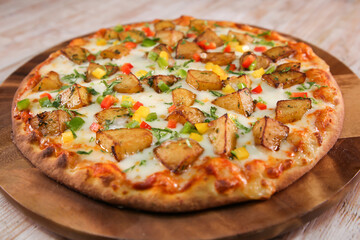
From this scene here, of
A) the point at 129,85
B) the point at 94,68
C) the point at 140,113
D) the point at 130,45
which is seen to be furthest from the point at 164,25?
the point at 140,113

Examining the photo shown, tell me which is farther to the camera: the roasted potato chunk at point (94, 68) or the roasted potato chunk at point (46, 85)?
the roasted potato chunk at point (94, 68)

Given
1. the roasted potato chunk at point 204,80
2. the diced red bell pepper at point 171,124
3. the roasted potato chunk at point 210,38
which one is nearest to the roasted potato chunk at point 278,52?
the roasted potato chunk at point 210,38

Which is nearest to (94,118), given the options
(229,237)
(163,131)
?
(163,131)

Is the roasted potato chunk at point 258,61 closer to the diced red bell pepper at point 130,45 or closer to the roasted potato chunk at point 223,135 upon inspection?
the roasted potato chunk at point 223,135

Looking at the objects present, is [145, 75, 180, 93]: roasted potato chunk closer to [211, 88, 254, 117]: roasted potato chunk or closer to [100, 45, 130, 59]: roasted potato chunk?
[211, 88, 254, 117]: roasted potato chunk

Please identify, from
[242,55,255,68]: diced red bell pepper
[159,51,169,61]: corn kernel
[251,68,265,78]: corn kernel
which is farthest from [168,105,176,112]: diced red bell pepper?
[242,55,255,68]: diced red bell pepper

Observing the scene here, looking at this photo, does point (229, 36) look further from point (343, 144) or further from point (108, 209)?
point (108, 209)
